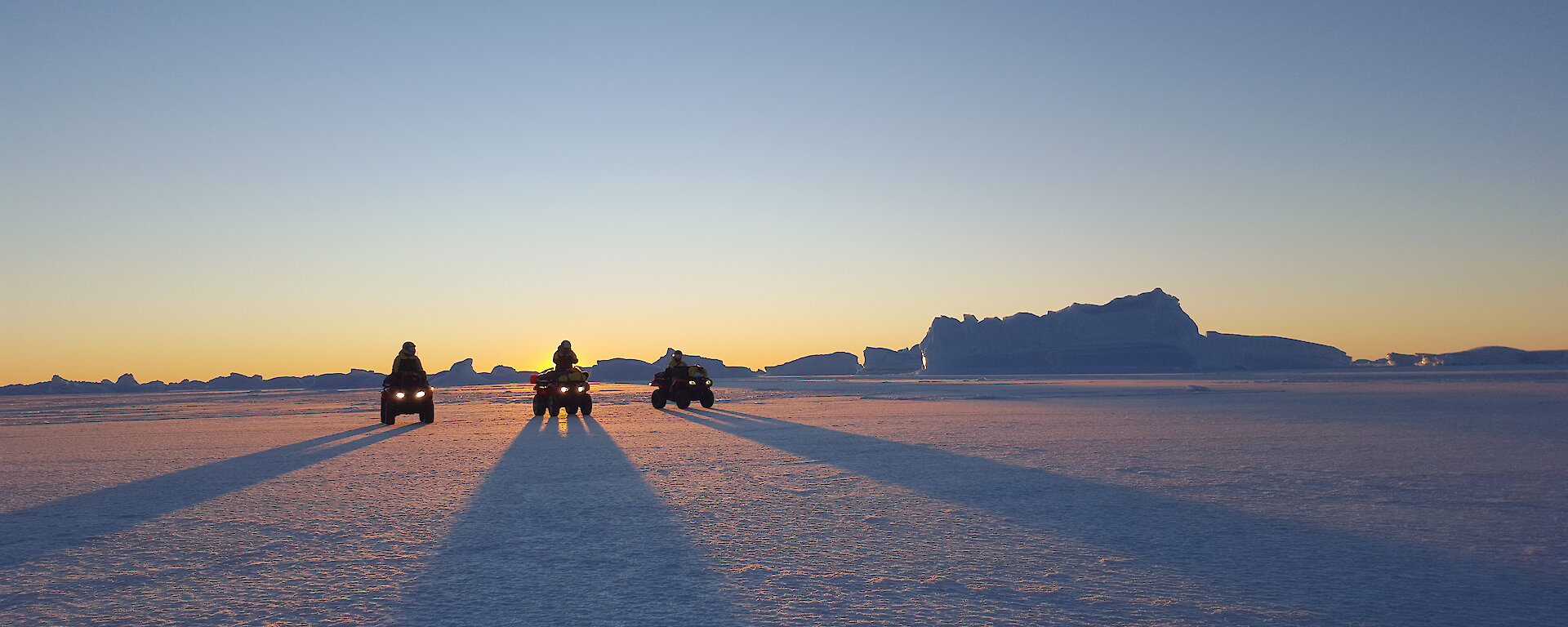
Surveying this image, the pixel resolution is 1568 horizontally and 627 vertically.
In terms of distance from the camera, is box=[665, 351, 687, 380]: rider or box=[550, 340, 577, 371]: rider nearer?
box=[550, 340, 577, 371]: rider

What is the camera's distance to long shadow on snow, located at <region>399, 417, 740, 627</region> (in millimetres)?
4539

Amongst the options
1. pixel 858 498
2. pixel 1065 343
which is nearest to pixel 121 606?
pixel 858 498

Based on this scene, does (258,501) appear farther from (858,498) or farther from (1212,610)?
(1212,610)

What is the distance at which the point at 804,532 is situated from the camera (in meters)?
6.63

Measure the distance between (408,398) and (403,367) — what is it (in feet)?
2.62

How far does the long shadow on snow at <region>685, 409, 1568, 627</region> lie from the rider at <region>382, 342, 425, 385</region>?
47.9 ft

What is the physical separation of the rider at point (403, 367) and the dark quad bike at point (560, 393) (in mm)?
2790

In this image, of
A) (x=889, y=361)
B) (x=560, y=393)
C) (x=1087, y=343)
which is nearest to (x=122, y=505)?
(x=560, y=393)

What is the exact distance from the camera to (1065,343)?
12988 centimetres

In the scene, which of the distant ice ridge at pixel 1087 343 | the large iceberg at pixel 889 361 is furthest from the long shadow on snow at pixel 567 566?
the large iceberg at pixel 889 361

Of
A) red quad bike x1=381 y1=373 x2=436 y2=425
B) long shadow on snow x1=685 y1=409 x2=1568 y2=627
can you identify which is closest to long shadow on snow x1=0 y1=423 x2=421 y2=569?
long shadow on snow x1=685 y1=409 x2=1568 y2=627

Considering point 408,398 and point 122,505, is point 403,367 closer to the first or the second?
point 408,398

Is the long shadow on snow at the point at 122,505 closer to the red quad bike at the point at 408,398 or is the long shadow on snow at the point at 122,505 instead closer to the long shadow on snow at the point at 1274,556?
the long shadow on snow at the point at 1274,556

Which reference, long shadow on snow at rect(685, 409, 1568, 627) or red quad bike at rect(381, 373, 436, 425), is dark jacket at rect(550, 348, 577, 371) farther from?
long shadow on snow at rect(685, 409, 1568, 627)
